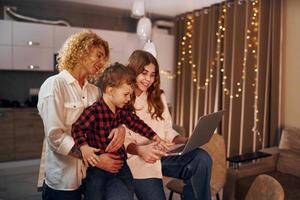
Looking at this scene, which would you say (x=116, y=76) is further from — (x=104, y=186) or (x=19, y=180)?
(x=19, y=180)

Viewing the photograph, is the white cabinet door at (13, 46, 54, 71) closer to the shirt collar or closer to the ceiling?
the ceiling

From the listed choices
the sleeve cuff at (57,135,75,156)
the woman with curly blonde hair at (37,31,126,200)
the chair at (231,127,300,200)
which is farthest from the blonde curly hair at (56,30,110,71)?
the chair at (231,127,300,200)

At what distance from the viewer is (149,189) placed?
1.77 meters

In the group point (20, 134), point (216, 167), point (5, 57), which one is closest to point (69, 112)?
point (216, 167)

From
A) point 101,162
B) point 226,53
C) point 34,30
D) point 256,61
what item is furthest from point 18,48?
point 101,162

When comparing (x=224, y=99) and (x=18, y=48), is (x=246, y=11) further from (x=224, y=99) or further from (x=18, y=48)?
(x=18, y=48)

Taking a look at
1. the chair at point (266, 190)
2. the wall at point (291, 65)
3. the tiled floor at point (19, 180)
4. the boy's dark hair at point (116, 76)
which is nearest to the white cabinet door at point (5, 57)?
the tiled floor at point (19, 180)

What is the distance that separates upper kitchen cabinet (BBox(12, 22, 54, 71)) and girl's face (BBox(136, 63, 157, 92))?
10.2 ft

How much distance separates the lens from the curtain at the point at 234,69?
12.9 feet

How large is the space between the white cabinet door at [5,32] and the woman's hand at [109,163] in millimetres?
3387

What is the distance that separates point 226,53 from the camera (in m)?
4.50

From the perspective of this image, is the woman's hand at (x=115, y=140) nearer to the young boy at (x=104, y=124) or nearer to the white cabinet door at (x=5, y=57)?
the young boy at (x=104, y=124)

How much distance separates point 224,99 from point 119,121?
3.13 metres

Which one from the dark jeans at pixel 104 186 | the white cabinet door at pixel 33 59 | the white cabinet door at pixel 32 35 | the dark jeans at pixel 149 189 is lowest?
the dark jeans at pixel 149 189
